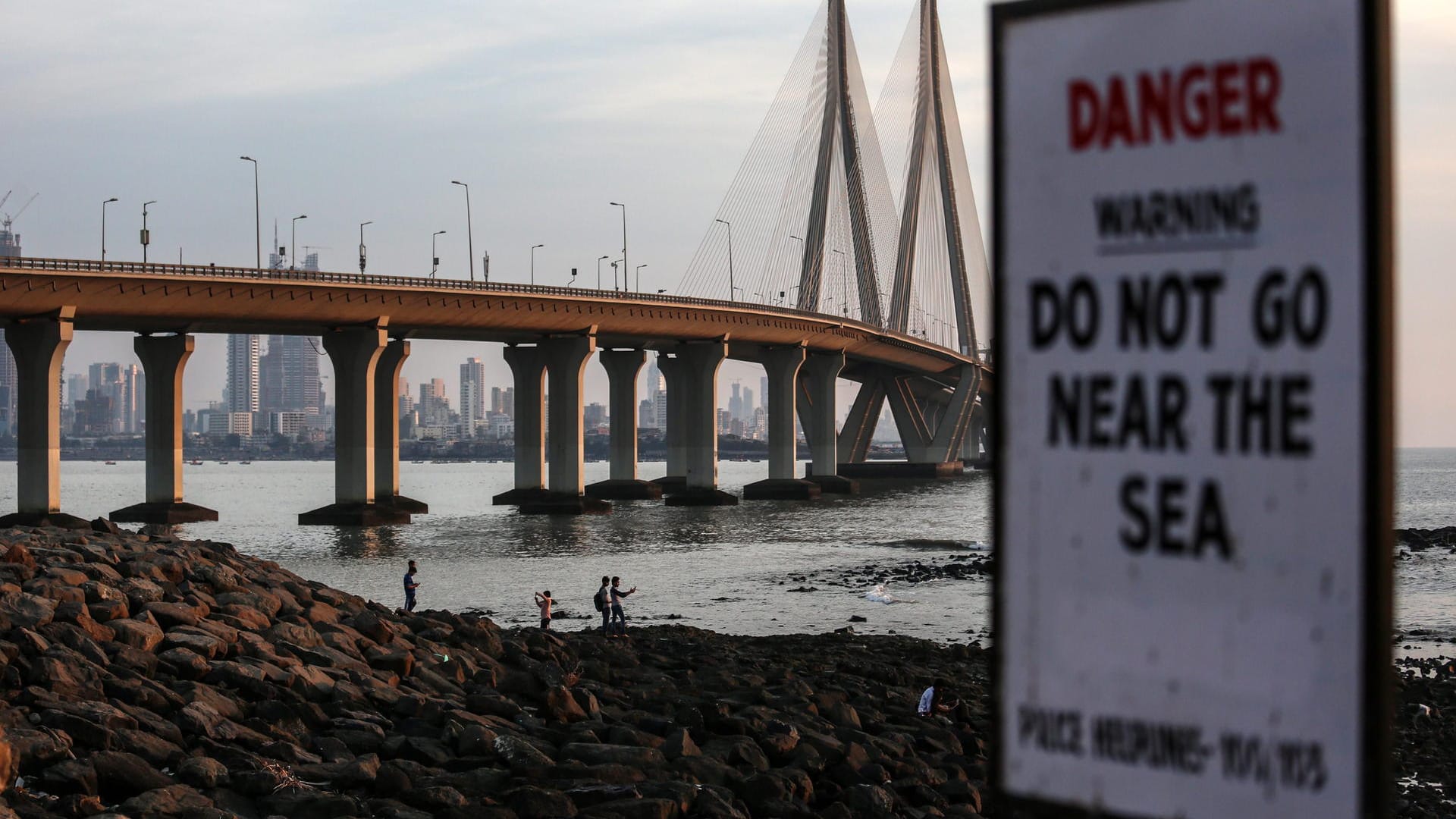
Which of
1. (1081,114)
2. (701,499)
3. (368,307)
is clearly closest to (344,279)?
(368,307)

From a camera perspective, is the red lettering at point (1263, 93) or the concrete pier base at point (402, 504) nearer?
the red lettering at point (1263, 93)

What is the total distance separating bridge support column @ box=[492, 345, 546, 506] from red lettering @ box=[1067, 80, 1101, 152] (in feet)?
309

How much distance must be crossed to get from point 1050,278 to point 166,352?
81921mm

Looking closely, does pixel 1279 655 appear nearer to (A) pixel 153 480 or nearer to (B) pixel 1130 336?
(B) pixel 1130 336

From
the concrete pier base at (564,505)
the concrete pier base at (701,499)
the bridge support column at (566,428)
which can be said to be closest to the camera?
the concrete pier base at (564,505)

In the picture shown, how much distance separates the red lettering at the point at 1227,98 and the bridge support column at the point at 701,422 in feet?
330

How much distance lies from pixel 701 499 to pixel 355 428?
29.7m

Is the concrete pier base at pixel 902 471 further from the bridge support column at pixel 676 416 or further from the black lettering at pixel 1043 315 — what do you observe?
the black lettering at pixel 1043 315

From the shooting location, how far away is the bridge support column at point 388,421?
86.7 meters

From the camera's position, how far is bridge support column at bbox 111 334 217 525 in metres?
77.4

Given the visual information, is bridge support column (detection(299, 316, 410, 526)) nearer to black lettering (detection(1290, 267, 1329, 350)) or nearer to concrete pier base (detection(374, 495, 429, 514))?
concrete pier base (detection(374, 495, 429, 514))

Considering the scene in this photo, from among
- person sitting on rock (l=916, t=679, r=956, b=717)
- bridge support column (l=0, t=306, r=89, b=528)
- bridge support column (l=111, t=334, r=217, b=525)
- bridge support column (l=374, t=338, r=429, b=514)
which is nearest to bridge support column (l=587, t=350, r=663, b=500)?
bridge support column (l=374, t=338, r=429, b=514)

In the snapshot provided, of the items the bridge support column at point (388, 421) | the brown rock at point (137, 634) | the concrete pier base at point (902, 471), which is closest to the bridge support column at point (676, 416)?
the bridge support column at point (388, 421)

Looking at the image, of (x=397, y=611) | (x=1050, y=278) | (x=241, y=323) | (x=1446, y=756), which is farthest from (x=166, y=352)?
(x=1050, y=278)
